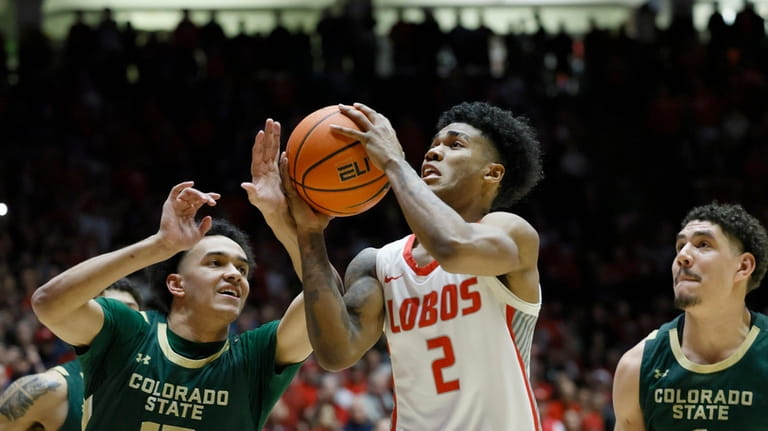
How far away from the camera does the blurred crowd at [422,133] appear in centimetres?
1191

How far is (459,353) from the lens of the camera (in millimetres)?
3707

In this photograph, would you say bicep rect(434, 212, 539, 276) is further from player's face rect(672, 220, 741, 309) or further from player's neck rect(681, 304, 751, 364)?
player's neck rect(681, 304, 751, 364)

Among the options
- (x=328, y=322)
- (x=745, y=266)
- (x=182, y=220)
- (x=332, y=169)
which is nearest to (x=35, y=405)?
(x=182, y=220)

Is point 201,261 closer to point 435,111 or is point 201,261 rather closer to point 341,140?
point 341,140

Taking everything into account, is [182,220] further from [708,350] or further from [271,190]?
[708,350]

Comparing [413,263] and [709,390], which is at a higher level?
[413,263]

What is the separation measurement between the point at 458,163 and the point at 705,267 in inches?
51.4

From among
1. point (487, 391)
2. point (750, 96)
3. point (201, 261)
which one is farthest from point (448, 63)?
point (487, 391)

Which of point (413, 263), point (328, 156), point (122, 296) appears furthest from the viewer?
point (122, 296)

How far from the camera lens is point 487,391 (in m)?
3.65

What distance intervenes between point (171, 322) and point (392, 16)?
43.9ft

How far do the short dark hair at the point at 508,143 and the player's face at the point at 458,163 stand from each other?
0.05 meters

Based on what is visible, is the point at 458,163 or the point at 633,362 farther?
the point at 633,362

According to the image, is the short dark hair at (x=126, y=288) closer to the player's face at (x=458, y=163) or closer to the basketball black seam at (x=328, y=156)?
the basketball black seam at (x=328, y=156)
